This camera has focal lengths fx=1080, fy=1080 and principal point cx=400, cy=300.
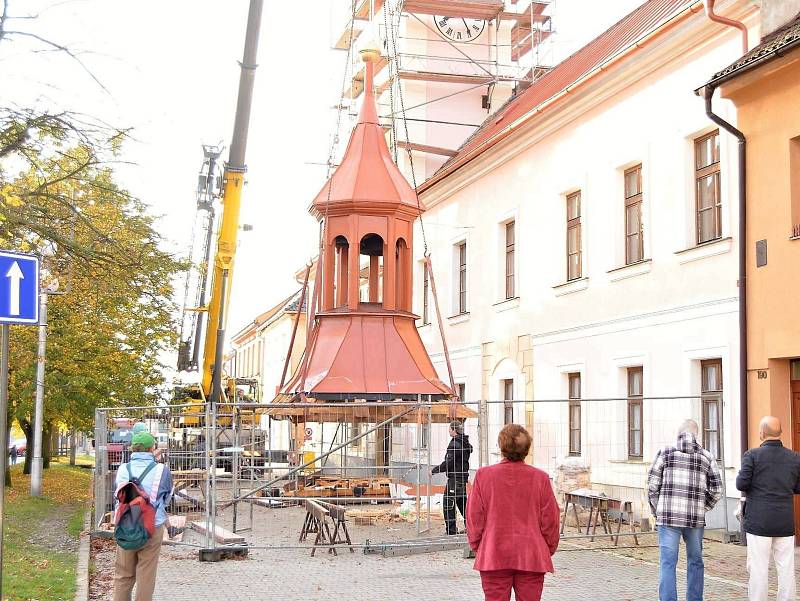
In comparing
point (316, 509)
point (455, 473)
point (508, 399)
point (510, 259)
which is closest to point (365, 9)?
point (510, 259)

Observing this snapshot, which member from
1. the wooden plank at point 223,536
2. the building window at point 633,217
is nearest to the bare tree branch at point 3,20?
the wooden plank at point 223,536

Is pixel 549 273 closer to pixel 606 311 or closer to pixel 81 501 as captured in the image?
pixel 606 311

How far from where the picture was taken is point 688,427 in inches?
377

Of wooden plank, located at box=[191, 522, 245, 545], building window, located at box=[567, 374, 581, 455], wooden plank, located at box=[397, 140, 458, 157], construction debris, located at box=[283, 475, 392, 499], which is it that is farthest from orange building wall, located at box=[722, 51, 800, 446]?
wooden plank, located at box=[397, 140, 458, 157]

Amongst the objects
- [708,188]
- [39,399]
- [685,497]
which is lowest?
[685,497]

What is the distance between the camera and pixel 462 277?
29047 millimetres

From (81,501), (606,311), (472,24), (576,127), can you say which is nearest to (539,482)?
(606,311)

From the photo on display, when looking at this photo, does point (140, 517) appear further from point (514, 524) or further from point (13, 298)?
point (514, 524)

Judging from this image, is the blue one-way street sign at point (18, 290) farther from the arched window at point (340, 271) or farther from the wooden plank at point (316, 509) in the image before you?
the arched window at point (340, 271)

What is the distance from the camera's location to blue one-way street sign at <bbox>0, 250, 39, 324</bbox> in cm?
865

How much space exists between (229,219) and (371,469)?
1192cm

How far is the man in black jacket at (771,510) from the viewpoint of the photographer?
920cm

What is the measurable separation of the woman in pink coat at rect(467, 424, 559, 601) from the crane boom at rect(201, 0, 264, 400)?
57.7ft

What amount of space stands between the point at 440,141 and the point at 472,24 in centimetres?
459
